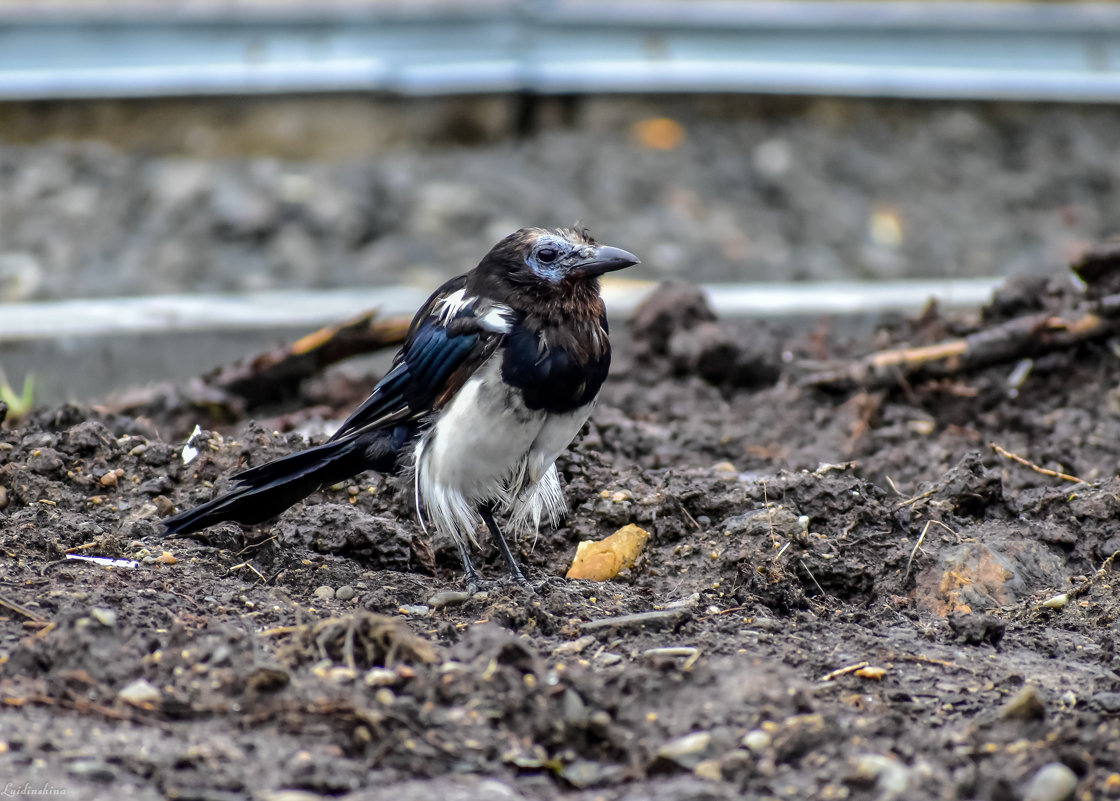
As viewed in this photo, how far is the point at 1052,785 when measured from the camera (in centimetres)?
240

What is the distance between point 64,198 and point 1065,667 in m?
6.53

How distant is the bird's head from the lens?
13.1 feet

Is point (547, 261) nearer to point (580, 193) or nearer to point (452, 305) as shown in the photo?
point (452, 305)

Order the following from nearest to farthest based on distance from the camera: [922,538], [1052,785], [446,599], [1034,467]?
[1052,785]
[446,599]
[922,538]
[1034,467]

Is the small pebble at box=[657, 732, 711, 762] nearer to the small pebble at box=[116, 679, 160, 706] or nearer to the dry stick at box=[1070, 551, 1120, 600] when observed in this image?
the small pebble at box=[116, 679, 160, 706]

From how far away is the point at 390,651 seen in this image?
110 inches

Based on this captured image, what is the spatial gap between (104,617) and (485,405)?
4.30 ft

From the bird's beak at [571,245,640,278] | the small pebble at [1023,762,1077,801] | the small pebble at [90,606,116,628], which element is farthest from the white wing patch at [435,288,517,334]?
the small pebble at [1023,762,1077,801]

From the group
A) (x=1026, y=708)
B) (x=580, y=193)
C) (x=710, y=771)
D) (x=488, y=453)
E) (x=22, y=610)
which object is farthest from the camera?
(x=580, y=193)

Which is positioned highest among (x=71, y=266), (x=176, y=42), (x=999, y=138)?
(x=176, y=42)

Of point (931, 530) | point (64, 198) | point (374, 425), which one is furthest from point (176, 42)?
point (931, 530)

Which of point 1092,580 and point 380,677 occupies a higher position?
point 380,677

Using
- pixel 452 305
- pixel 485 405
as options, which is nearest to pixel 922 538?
pixel 485 405

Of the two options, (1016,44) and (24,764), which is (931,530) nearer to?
Result: (24,764)
